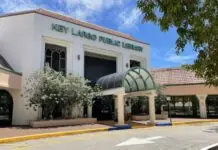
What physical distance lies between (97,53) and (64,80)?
23.4 feet

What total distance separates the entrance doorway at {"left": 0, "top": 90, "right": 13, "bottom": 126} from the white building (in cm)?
33

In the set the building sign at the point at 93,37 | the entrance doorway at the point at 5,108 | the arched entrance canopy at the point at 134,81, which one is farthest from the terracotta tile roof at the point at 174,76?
the entrance doorway at the point at 5,108

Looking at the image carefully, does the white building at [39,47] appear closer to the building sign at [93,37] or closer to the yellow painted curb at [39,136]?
the building sign at [93,37]

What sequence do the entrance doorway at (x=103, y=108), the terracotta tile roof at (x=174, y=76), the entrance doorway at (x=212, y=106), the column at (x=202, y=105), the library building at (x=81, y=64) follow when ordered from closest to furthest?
the library building at (x=81, y=64) < the entrance doorway at (x=103, y=108) < the column at (x=202, y=105) < the entrance doorway at (x=212, y=106) < the terracotta tile roof at (x=174, y=76)

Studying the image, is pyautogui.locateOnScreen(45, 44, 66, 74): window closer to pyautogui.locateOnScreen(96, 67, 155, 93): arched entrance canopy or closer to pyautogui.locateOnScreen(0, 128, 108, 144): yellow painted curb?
pyautogui.locateOnScreen(96, 67, 155, 93): arched entrance canopy

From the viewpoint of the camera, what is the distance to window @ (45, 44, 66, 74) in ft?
79.5

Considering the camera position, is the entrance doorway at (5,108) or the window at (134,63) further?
the window at (134,63)

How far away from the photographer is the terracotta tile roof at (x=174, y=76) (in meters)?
34.6

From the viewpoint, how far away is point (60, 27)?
2430 cm

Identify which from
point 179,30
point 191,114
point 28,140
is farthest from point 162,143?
point 191,114

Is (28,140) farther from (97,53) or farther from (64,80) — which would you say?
(97,53)

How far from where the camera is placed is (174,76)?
3647 centimetres

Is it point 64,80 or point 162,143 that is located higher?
point 64,80

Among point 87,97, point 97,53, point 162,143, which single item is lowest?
point 162,143
